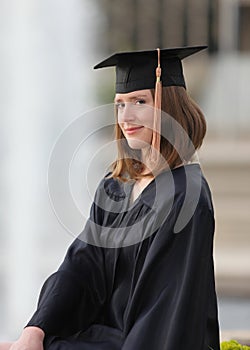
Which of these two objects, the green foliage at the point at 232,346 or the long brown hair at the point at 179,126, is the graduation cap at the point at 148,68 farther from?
the green foliage at the point at 232,346

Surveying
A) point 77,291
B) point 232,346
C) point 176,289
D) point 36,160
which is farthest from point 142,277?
point 36,160

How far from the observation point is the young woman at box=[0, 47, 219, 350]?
2.07 m

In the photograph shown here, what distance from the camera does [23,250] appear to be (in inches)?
222

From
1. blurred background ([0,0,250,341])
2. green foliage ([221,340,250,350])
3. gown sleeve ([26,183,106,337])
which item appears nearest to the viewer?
gown sleeve ([26,183,106,337])

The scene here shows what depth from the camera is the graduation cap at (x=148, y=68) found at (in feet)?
7.18

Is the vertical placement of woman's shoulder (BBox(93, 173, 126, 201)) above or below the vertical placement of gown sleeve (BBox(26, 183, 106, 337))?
above

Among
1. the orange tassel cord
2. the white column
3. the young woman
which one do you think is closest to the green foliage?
the young woman

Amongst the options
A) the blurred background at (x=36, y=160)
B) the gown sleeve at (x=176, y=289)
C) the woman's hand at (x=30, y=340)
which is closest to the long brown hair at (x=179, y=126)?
the gown sleeve at (x=176, y=289)

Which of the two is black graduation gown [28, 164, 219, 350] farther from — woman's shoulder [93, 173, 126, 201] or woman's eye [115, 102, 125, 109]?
woman's eye [115, 102, 125, 109]

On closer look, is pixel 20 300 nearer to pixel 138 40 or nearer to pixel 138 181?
pixel 138 181

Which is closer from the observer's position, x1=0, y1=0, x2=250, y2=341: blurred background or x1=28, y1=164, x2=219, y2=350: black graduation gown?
x1=28, y1=164, x2=219, y2=350: black graduation gown

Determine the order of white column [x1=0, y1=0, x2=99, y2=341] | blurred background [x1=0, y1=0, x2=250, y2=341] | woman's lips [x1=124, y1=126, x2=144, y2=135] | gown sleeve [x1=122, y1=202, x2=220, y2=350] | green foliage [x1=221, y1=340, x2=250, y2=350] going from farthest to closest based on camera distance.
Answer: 1. white column [x1=0, y1=0, x2=99, y2=341]
2. blurred background [x1=0, y1=0, x2=250, y2=341]
3. green foliage [x1=221, y1=340, x2=250, y2=350]
4. woman's lips [x1=124, y1=126, x2=144, y2=135]
5. gown sleeve [x1=122, y1=202, x2=220, y2=350]

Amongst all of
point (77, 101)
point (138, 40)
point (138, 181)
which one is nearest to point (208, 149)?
point (138, 40)

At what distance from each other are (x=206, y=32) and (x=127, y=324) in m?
11.4
